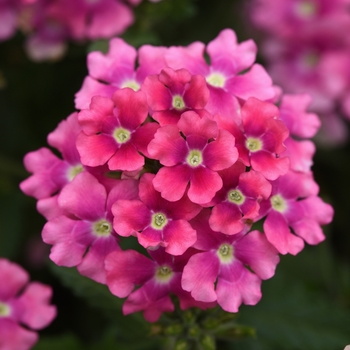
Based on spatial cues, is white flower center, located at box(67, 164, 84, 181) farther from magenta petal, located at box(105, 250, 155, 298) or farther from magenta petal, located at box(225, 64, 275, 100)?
magenta petal, located at box(225, 64, 275, 100)

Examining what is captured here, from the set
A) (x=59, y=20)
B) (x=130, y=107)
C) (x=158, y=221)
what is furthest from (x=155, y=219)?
(x=59, y=20)

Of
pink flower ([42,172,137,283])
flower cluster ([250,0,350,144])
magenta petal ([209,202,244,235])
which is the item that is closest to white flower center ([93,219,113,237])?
pink flower ([42,172,137,283])

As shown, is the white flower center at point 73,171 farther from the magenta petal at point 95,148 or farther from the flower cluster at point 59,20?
the flower cluster at point 59,20

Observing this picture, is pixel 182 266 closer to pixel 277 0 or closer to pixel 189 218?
pixel 189 218

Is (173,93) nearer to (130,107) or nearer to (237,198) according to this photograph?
(130,107)

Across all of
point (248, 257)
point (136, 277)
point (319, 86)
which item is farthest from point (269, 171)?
point (319, 86)

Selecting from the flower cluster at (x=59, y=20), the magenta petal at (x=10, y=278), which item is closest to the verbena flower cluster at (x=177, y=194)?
the magenta petal at (x=10, y=278)
